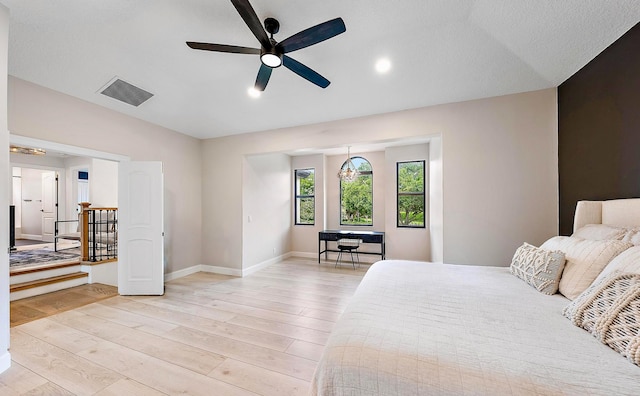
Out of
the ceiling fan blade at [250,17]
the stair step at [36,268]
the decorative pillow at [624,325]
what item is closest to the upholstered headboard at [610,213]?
the decorative pillow at [624,325]

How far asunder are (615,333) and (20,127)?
16.7ft

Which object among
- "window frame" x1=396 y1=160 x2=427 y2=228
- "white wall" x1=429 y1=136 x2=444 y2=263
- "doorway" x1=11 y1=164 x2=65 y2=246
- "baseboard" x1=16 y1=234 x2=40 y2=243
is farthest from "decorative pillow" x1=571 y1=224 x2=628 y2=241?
"baseboard" x1=16 y1=234 x2=40 y2=243

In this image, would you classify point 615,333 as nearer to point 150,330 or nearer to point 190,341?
point 190,341

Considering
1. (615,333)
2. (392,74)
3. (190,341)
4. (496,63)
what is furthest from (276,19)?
(190,341)

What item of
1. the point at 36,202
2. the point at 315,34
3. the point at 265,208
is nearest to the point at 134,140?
the point at 265,208

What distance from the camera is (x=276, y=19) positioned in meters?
2.24

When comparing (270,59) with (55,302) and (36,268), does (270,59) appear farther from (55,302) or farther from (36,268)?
(36,268)

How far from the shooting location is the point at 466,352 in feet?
3.23

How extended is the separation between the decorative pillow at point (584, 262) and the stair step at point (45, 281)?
6148mm

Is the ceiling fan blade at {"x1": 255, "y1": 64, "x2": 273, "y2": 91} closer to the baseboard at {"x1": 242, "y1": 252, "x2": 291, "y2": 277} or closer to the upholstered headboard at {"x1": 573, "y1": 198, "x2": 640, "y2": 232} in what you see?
the upholstered headboard at {"x1": 573, "y1": 198, "x2": 640, "y2": 232}

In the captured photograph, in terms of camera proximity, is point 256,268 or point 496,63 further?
point 256,268

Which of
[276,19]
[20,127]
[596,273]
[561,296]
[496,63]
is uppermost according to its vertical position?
[276,19]

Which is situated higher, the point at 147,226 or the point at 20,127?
the point at 20,127

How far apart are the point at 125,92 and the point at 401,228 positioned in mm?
5616
